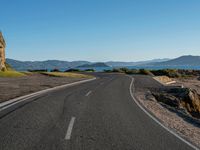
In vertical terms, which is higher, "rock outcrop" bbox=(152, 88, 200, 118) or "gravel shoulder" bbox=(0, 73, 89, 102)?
"gravel shoulder" bbox=(0, 73, 89, 102)

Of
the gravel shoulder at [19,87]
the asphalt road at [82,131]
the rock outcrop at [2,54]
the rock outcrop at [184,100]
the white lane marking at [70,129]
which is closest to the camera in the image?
the asphalt road at [82,131]

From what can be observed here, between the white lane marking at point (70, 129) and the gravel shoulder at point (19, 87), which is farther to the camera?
the gravel shoulder at point (19, 87)

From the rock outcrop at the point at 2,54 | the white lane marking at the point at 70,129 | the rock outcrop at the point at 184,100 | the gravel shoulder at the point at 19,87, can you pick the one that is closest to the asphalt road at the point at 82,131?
the white lane marking at the point at 70,129

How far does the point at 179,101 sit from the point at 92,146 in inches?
615

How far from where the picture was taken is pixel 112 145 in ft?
24.2

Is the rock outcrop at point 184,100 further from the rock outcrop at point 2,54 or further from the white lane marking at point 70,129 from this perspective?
the rock outcrop at point 2,54

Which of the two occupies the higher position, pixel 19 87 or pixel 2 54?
pixel 2 54

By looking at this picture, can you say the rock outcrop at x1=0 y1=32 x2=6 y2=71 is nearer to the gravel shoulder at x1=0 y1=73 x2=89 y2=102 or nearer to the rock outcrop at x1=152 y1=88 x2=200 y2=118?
the gravel shoulder at x1=0 y1=73 x2=89 y2=102

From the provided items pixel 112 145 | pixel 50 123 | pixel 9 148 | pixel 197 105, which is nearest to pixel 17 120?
pixel 50 123

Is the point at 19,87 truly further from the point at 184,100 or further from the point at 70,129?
the point at 70,129

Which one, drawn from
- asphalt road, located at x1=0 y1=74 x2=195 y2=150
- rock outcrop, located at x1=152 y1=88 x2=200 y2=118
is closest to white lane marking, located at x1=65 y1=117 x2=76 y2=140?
asphalt road, located at x1=0 y1=74 x2=195 y2=150

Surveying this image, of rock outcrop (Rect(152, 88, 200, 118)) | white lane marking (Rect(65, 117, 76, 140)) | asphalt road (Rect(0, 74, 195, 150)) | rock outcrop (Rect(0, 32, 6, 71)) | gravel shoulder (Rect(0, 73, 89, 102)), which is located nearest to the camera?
asphalt road (Rect(0, 74, 195, 150))

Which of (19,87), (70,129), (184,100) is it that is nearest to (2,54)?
(19,87)

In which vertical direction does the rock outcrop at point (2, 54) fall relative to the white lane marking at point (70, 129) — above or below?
above
